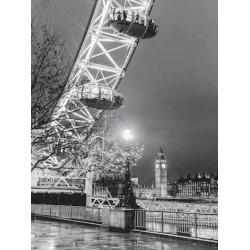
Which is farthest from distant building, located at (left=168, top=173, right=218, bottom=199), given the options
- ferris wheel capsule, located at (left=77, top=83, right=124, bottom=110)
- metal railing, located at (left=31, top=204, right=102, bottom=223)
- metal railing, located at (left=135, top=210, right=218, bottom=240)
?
metal railing, located at (left=31, top=204, right=102, bottom=223)

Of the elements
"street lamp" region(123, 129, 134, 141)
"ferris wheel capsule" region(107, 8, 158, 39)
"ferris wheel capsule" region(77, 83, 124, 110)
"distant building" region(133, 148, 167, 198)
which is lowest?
"distant building" region(133, 148, 167, 198)

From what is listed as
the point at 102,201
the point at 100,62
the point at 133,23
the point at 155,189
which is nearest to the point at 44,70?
the point at 133,23

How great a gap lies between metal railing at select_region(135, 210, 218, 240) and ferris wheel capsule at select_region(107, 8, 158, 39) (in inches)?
213

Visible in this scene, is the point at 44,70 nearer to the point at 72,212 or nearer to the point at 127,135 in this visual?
the point at 127,135

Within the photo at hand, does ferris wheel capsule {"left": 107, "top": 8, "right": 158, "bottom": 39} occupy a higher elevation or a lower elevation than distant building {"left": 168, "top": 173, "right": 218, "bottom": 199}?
higher

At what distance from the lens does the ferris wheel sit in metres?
12.3

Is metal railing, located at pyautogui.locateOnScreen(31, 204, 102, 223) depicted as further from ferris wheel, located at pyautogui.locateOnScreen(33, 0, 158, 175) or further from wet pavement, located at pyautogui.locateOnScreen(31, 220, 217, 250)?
wet pavement, located at pyautogui.locateOnScreen(31, 220, 217, 250)

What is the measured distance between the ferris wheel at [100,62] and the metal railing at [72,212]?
9.18ft

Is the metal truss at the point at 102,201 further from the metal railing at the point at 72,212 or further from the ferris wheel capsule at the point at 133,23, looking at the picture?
the ferris wheel capsule at the point at 133,23

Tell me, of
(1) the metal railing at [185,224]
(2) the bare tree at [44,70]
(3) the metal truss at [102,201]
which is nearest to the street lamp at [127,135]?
(2) the bare tree at [44,70]
